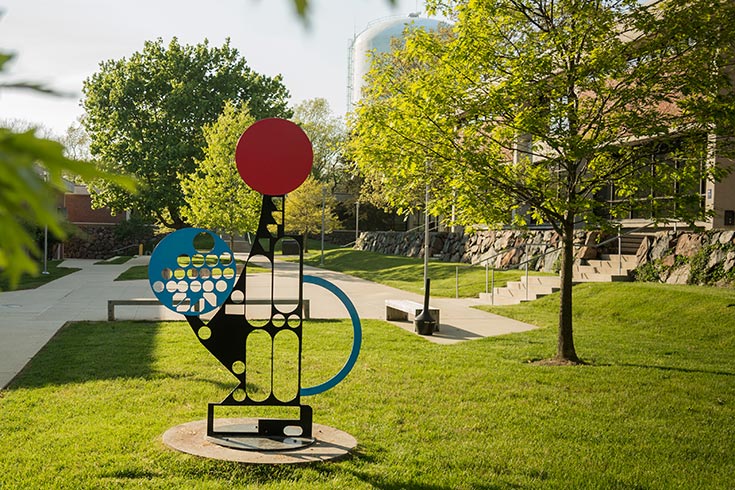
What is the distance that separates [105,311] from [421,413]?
11623 mm

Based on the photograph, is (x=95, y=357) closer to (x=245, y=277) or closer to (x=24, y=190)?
(x=245, y=277)

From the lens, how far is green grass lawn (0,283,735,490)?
6.21m

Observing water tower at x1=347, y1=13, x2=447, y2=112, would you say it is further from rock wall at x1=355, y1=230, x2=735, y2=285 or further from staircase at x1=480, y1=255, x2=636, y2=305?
staircase at x1=480, y1=255, x2=636, y2=305

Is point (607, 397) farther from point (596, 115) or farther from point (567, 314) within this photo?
point (596, 115)

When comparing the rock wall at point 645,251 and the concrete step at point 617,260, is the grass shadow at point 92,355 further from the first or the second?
the concrete step at point 617,260

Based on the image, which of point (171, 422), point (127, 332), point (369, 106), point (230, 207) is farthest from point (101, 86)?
point (171, 422)

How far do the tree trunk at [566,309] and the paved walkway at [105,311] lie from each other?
110 inches

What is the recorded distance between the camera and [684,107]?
1078 cm

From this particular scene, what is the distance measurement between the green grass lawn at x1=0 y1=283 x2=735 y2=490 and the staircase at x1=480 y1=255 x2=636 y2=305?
24.0 feet

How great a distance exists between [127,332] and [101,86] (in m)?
34.1

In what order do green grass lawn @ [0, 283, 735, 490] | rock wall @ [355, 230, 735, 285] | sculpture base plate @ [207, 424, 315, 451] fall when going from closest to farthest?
green grass lawn @ [0, 283, 735, 490] < sculpture base plate @ [207, 424, 315, 451] < rock wall @ [355, 230, 735, 285]

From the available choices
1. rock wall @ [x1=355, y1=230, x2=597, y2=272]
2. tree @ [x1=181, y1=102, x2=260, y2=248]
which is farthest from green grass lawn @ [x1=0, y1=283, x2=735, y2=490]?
tree @ [x1=181, y1=102, x2=260, y2=248]

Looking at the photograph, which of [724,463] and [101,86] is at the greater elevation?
[101,86]

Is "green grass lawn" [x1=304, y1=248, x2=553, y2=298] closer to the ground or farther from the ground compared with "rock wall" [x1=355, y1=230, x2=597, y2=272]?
closer to the ground
